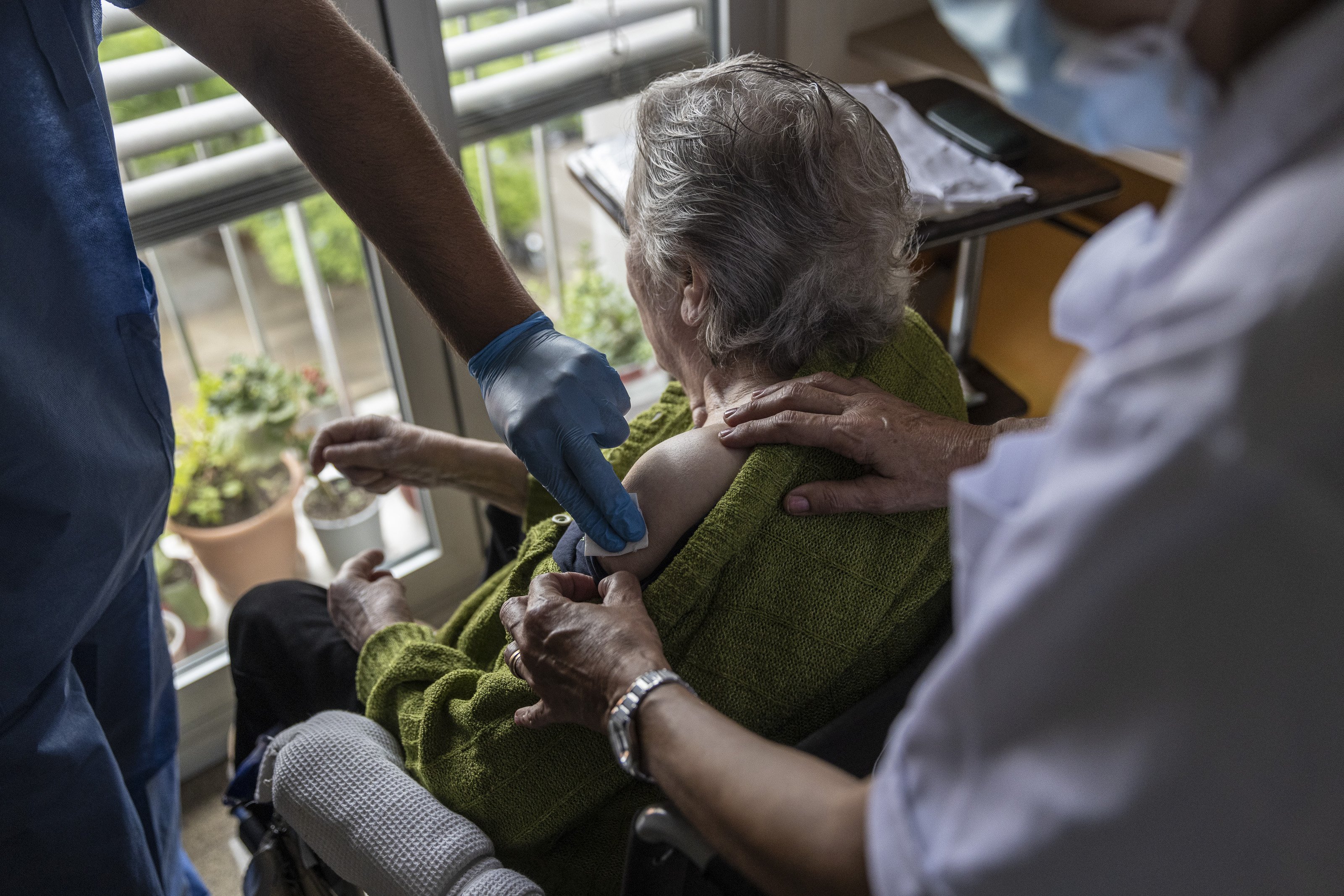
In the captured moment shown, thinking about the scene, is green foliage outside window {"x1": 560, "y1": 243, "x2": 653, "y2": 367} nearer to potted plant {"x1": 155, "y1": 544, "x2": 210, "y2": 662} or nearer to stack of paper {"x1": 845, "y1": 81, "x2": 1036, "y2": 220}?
stack of paper {"x1": 845, "y1": 81, "x2": 1036, "y2": 220}

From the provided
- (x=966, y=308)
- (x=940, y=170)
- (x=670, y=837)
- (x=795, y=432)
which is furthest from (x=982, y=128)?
(x=670, y=837)

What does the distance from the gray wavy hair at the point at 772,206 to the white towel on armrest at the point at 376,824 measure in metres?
0.58

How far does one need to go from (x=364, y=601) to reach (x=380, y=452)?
24cm

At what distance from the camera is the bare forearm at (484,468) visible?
149cm

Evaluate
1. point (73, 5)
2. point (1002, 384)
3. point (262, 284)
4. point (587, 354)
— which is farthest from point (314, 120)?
point (262, 284)

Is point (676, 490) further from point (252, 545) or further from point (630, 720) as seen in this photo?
point (252, 545)

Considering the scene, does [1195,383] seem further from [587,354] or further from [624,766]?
[587,354]

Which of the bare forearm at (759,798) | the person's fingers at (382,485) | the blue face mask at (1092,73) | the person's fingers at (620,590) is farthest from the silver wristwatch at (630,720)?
the person's fingers at (382,485)

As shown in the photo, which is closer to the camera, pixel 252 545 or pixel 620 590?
pixel 620 590

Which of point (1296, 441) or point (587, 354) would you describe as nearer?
point (1296, 441)

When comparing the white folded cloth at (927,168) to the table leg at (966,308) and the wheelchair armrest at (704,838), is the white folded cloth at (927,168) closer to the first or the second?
the table leg at (966,308)

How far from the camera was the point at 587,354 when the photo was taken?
1.14 metres

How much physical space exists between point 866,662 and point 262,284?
246 cm

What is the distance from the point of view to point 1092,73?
1.68 ft
